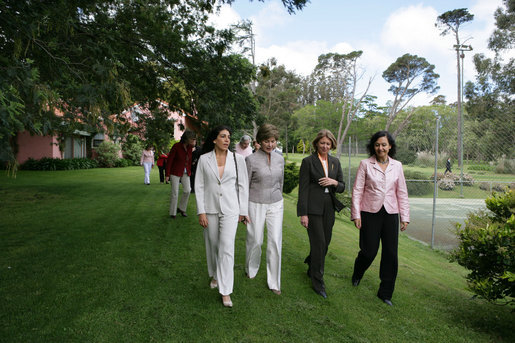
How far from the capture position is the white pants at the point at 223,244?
3811 millimetres

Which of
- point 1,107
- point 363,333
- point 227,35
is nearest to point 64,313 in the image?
point 1,107

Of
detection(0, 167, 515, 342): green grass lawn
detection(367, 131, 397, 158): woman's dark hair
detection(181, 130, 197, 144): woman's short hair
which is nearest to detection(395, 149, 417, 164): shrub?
detection(0, 167, 515, 342): green grass lawn

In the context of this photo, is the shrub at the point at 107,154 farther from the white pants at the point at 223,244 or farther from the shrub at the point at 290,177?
the white pants at the point at 223,244

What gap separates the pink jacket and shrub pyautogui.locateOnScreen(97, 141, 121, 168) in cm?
2846

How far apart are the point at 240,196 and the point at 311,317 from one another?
60.7 inches

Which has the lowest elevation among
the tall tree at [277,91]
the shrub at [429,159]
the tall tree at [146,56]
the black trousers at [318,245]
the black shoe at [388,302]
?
the black shoe at [388,302]

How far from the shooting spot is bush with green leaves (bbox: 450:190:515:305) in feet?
11.2

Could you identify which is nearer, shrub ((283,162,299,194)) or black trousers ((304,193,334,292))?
black trousers ((304,193,334,292))

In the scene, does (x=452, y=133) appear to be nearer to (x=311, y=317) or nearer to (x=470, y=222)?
(x=470, y=222)

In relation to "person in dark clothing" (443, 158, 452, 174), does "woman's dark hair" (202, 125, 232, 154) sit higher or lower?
higher

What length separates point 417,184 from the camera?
397 inches

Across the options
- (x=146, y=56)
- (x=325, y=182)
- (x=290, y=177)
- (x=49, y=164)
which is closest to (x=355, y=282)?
(x=325, y=182)

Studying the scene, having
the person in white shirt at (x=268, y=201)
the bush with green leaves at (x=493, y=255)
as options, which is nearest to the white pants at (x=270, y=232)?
the person in white shirt at (x=268, y=201)

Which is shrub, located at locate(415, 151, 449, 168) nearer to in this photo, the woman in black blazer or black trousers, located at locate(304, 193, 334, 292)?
the woman in black blazer
